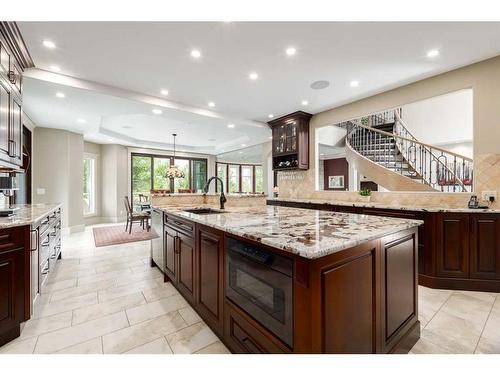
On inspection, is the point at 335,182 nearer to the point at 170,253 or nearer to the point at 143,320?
the point at 170,253

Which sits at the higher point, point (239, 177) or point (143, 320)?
point (239, 177)

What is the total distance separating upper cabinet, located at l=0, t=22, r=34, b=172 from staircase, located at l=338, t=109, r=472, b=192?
6.15 meters

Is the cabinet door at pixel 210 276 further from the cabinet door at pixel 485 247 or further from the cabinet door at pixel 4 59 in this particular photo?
the cabinet door at pixel 485 247

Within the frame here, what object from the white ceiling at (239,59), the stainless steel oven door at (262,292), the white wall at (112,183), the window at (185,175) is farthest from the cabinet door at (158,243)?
the window at (185,175)

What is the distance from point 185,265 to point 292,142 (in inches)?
143

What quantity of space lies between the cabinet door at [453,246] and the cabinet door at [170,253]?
306 cm

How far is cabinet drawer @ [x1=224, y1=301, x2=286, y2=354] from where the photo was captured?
4.12 ft

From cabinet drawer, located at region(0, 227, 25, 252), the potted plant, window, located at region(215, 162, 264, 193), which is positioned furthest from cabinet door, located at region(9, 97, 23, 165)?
window, located at region(215, 162, 264, 193)

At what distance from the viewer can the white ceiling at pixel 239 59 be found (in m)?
2.34

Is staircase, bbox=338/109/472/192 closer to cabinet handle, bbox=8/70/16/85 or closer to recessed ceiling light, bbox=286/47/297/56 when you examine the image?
recessed ceiling light, bbox=286/47/297/56

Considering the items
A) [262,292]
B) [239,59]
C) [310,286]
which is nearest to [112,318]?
[262,292]

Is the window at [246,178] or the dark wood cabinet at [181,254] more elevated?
the window at [246,178]

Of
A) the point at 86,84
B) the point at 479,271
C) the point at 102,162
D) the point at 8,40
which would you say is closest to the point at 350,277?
the point at 479,271

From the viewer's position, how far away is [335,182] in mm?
10852
